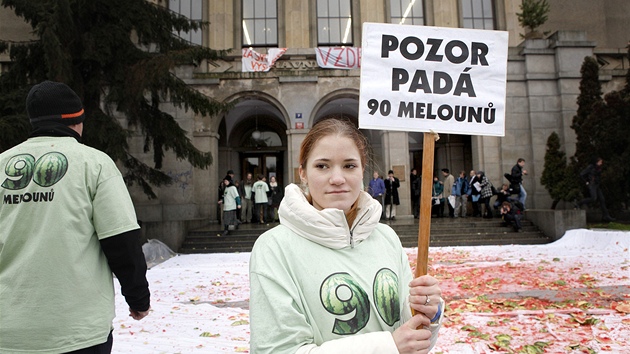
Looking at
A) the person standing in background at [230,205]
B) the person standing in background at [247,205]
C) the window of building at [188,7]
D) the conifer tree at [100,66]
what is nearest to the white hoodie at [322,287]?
the conifer tree at [100,66]

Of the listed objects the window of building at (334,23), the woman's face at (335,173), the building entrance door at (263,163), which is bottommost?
the woman's face at (335,173)

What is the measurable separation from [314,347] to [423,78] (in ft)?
4.92

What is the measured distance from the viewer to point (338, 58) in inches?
740

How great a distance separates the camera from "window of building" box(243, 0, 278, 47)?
2216 centimetres

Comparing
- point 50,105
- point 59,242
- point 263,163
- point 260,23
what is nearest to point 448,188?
point 263,163

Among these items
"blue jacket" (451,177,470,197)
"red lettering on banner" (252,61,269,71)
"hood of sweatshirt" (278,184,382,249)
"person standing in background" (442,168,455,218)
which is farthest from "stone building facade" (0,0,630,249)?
"hood of sweatshirt" (278,184,382,249)

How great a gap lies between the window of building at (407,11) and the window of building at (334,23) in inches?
94.2

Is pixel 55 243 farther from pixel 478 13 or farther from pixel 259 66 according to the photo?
pixel 478 13

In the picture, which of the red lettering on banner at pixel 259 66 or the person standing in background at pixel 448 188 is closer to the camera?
the red lettering on banner at pixel 259 66

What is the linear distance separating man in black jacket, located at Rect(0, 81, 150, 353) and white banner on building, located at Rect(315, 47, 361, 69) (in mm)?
17172

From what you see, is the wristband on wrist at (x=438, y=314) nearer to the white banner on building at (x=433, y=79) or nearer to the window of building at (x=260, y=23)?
the white banner on building at (x=433, y=79)

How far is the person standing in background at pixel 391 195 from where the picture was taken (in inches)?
661

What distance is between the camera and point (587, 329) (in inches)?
188

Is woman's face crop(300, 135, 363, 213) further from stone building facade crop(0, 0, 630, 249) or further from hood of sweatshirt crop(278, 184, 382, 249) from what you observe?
stone building facade crop(0, 0, 630, 249)
